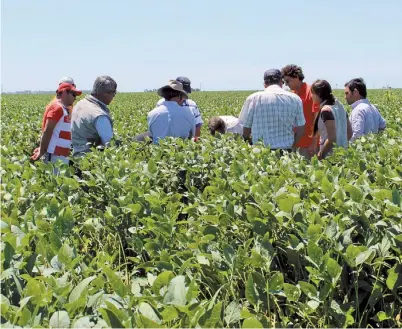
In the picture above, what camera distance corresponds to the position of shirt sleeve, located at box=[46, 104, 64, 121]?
560 cm

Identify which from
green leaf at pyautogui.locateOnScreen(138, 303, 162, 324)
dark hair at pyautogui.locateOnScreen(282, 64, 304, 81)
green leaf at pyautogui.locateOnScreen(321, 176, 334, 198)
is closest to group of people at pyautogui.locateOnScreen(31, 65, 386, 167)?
dark hair at pyautogui.locateOnScreen(282, 64, 304, 81)

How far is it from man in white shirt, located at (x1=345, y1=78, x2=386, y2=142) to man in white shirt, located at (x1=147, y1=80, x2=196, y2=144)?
214cm

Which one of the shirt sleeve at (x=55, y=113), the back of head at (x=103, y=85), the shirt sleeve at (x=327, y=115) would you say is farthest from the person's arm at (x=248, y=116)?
the shirt sleeve at (x=55, y=113)

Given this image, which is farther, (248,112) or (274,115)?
(248,112)

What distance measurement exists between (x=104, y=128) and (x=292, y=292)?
3587 mm

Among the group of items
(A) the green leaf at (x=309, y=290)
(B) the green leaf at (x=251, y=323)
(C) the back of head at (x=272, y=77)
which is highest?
(C) the back of head at (x=272, y=77)

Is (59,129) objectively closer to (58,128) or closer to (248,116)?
(58,128)

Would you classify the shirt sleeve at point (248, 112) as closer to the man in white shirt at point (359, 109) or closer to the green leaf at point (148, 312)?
the man in white shirt at point (359, 109)

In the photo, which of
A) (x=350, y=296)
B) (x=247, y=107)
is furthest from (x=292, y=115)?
(x=350, y=296)

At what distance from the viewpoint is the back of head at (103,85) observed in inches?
205

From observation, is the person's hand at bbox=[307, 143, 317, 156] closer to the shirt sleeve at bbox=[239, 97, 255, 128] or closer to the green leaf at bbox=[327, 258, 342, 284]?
the shirt sleeve at bbox=[239, 97, 255, 128]

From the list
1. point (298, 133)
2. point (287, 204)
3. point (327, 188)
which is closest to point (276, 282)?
point (287, 204)

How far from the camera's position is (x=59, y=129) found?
567cm

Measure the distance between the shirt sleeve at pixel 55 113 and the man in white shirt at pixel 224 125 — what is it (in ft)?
7.05
